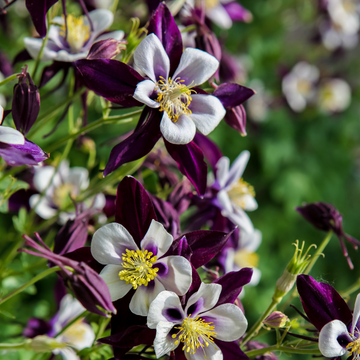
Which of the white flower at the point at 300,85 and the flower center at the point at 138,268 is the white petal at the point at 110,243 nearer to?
the flower center at the point at 138,268

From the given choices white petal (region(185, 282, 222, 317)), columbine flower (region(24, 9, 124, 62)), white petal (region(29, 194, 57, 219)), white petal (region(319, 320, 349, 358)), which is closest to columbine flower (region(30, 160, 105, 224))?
white petal (region(29, 194, 57, 219))

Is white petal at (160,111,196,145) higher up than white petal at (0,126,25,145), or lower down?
lower down

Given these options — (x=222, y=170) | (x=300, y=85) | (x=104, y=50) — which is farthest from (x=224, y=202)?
(x=300, y=85)

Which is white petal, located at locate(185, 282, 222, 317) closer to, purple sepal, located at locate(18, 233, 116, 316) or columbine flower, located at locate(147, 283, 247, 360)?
columbine flower, located at locate(147, 283, 247, 360)

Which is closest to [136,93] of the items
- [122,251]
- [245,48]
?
[122,251]

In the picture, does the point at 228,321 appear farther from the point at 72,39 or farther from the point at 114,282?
the point at 72,39
